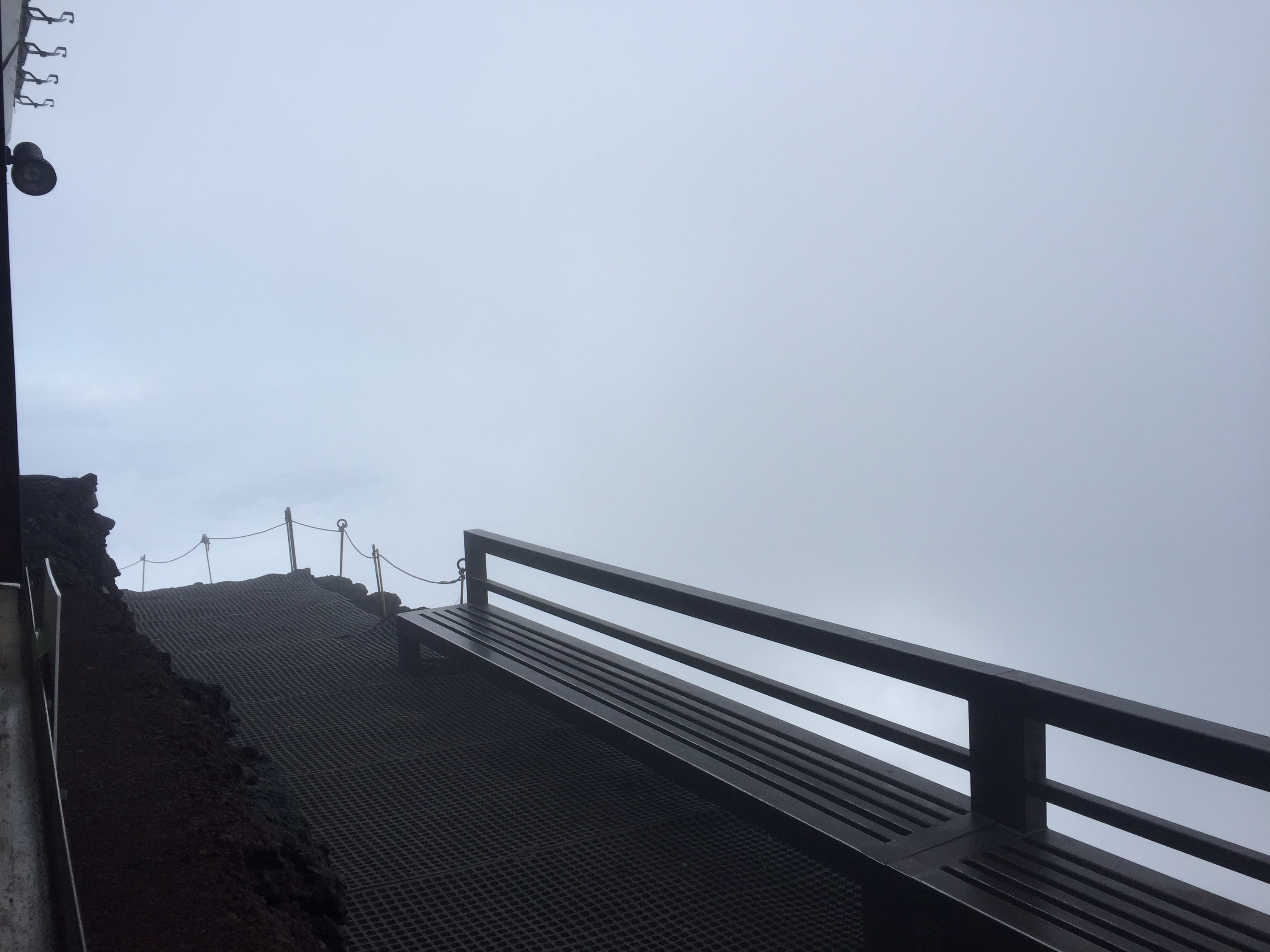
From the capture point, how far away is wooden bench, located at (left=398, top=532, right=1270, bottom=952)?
1982 millimetres

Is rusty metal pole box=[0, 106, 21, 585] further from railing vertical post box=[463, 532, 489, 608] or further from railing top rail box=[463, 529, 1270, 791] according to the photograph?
railing vertical post box=[463, 532, 489, 608]

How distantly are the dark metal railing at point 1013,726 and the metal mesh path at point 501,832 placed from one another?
49 centimetres

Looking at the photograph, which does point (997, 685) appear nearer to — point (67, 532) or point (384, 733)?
point (384, 733)

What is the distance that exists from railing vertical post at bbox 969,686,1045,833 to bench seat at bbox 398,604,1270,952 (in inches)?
1.8

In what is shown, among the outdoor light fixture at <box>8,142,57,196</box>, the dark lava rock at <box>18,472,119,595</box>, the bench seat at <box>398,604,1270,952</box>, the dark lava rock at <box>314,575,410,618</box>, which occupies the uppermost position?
the outdoor light fixture at <box>8,142,57,196</box>

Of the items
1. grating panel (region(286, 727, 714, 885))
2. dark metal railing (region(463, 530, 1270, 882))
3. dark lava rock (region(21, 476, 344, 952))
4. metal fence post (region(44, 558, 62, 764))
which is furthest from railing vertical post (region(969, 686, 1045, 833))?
metal fence post (region(44, 558, 62, 764))

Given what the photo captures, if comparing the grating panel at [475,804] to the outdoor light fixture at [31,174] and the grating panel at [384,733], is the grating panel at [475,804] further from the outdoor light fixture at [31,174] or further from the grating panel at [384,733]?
the outdoor light fixture at [31,174]

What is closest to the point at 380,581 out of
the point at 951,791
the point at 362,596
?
the point at 362,596

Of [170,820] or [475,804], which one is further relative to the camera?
[475,804]

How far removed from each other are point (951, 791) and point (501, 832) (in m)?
1.40

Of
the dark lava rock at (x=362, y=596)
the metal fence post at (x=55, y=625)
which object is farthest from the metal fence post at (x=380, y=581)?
the metal fence post at (x=55, y=625)

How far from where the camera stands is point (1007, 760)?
2445 mm

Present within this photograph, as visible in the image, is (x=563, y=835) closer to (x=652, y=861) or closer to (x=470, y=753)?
(x=652, y=861)

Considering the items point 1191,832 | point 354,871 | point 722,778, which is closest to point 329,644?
point 354,871
